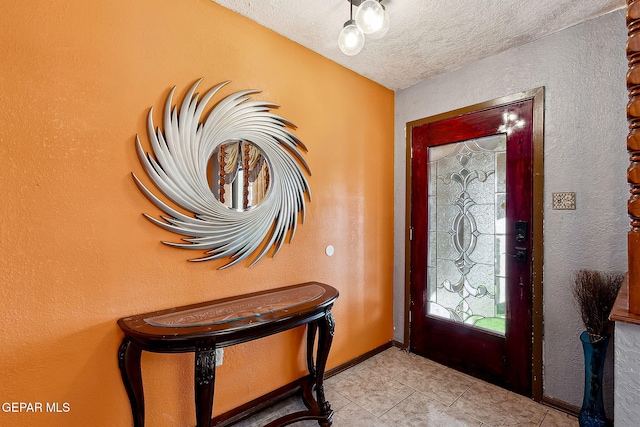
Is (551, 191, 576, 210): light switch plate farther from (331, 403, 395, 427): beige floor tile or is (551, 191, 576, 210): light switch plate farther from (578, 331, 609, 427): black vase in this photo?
(331, 403, 395, 427): beige floor tile

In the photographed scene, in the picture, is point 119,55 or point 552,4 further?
point 552,4

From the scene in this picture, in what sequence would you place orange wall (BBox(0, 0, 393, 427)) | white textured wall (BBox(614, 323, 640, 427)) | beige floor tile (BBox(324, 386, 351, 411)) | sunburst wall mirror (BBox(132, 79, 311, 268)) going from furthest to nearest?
1. beige floor tile (BBox(324, 386, 351, 411))
2. sunburst wall mirror (BBox(132, 79, 311, 268))
3. orange wall (BBox(0, 0, 393, 427))
4. white textured wall (BBox(614, 323, 640, 427))

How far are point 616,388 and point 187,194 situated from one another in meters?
1.99

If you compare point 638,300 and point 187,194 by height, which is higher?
point 187,194

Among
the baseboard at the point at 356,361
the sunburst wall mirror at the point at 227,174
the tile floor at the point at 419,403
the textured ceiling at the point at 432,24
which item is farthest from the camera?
the baseboard at the point at 356,361

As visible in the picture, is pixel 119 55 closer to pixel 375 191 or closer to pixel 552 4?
pixel 375 191

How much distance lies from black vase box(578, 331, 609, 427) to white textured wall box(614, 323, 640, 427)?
0.80 metres

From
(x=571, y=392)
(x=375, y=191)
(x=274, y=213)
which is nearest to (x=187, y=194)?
(x=274, y=213)

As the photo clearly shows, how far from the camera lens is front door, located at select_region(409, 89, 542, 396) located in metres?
2.13

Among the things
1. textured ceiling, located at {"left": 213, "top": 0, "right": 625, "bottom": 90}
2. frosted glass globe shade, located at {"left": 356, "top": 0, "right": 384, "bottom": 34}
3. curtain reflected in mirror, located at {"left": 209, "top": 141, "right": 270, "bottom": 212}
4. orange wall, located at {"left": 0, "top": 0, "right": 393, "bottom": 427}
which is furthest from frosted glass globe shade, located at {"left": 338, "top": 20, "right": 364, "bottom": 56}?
curtain reflected in mirror, located at {"left": 209, "top": 141, "right": 270, "bottom": 212}

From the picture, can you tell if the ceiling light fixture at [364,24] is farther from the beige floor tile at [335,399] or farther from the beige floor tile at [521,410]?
the beige floor tile at [521,410]

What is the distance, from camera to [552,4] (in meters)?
1.74

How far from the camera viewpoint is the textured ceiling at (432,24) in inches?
68.8

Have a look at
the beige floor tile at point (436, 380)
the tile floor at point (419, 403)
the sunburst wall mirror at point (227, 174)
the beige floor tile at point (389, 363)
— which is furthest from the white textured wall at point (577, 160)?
the sunburst wall mirror at point (227, 174)
